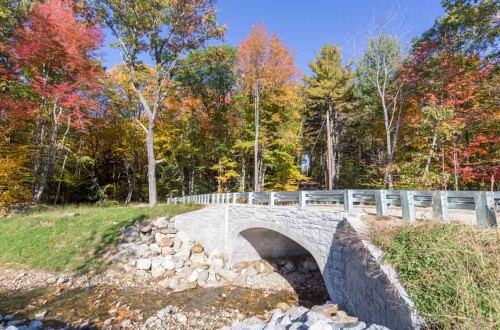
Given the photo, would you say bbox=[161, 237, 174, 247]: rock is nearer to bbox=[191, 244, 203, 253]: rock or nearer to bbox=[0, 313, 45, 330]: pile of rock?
bbox=[191, 244, 203, 253]: rock

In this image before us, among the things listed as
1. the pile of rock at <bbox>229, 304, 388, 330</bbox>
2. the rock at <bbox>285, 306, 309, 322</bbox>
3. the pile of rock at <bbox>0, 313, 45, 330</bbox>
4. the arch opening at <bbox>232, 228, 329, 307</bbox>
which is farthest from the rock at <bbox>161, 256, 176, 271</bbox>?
the rock at <bbox>285, 306, 309, 322</bbox>

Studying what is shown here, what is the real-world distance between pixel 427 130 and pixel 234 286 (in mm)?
10615

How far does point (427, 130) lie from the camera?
11039mm

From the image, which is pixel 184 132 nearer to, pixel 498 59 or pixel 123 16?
pixel 123 16

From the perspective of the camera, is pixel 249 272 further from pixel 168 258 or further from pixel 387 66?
pixel 387 66

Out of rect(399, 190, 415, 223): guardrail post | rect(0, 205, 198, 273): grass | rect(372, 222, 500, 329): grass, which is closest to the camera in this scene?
rect(372, 222, 500, 329): grass

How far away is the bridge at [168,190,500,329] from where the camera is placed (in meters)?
3.96

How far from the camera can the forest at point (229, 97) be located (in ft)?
37.9

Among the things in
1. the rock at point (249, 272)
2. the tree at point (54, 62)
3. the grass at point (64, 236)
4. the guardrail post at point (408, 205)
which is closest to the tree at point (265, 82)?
the rock at point (249, 272)

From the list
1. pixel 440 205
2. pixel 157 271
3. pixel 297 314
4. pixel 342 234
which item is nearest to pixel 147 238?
pixel 157 271

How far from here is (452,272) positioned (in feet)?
10.8

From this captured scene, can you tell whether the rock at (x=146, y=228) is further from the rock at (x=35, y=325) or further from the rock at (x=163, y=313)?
the rock at (x=35, y=325)

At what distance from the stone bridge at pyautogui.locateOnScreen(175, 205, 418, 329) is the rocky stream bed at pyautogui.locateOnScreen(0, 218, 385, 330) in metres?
0.42

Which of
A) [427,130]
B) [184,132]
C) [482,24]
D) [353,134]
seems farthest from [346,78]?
[184,132]
